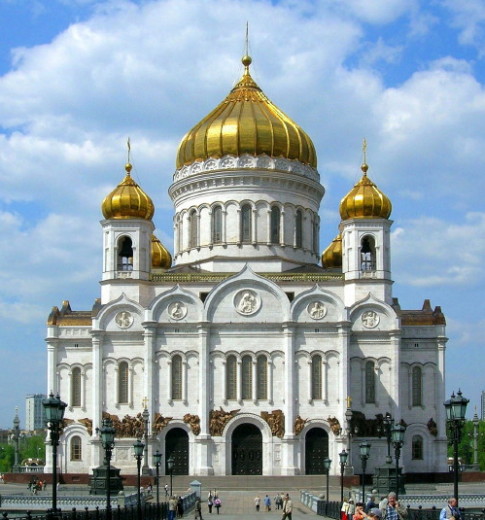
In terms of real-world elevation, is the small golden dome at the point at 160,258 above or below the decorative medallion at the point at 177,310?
above

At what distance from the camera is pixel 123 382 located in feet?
186

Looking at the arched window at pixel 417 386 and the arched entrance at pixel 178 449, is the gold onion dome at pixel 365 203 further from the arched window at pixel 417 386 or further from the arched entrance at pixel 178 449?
the arched entrance at pixel 178 449

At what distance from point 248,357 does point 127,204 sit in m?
10.2

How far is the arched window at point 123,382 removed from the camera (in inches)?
2223

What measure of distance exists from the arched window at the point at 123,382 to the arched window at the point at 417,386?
14.7 metres

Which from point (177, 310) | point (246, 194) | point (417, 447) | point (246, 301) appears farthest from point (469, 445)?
point (177, 310)

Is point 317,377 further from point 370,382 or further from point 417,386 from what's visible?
point 417,386

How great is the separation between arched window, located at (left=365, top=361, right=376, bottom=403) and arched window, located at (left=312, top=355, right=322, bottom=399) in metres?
2.47

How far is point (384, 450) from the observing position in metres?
55.8

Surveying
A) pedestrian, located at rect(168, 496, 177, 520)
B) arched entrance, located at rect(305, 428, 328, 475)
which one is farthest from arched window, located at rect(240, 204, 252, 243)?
pedestrian, located at rect(168, 496, 177, 520)

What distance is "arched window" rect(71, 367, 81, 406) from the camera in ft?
189

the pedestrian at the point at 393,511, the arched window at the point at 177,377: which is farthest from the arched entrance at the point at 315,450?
the pedestrian at the point at 393,511

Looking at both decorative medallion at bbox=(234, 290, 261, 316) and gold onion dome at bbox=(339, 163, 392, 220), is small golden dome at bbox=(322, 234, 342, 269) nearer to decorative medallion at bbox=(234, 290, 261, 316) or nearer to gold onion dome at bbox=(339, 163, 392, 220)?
gold onion dome at bbox=(339, 163, 392, 220)

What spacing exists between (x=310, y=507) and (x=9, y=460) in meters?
79.9
